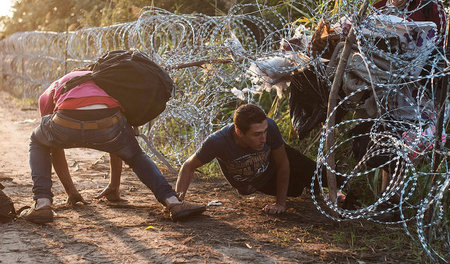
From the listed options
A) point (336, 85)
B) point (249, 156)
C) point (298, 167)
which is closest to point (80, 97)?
point (249, 156)

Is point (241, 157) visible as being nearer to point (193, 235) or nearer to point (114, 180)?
point (193, 235)

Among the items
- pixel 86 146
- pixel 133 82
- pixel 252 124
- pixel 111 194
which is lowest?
pixel 111 194

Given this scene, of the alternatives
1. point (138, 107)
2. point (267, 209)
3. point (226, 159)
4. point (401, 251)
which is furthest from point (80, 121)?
point (401, 251)

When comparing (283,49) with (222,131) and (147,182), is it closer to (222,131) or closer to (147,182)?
(222,131)

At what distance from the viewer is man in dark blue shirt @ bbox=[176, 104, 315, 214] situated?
161 inches

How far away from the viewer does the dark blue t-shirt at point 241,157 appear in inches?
170

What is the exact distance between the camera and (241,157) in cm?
438

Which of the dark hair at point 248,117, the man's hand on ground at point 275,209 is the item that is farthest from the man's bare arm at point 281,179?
the dark hair at point 248,117

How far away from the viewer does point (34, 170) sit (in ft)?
13.4

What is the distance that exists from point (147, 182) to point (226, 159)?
0.63 meters

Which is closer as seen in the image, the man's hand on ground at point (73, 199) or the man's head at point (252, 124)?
the man's head at point (252, 124)

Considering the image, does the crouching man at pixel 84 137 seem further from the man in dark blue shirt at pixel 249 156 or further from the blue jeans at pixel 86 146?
the man in dark blue shirt at pixel 249 156

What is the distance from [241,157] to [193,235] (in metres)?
0.78

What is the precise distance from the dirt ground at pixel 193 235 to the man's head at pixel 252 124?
0.61 meters
